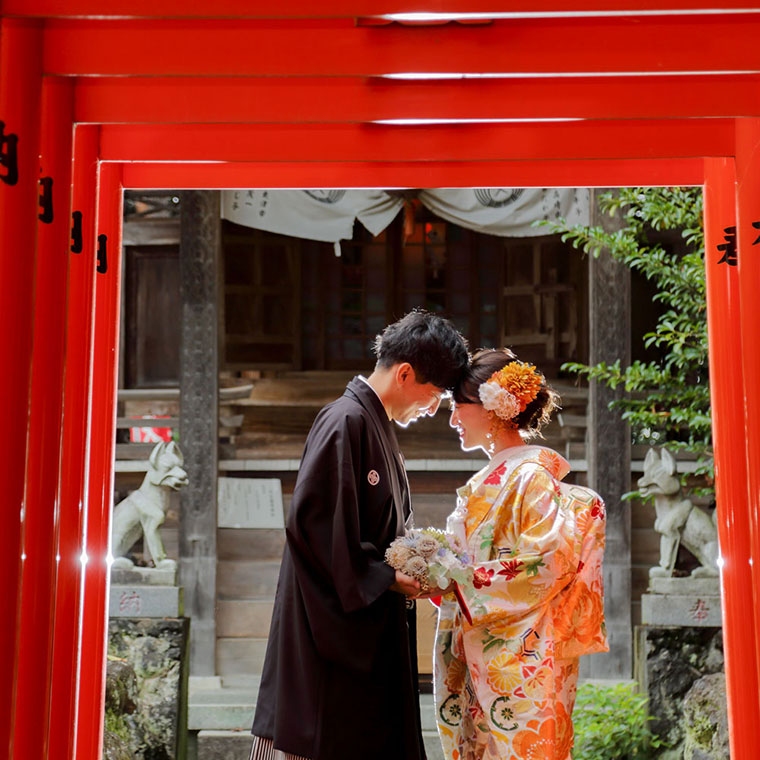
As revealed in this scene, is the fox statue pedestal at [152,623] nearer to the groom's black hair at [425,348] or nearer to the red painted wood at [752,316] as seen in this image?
the groom's black hair at [425,348]

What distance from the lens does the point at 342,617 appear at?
11.3 ft

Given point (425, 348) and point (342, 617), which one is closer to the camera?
point (342, 617)

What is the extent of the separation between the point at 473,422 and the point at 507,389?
234mm

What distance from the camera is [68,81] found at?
3160 millimetres

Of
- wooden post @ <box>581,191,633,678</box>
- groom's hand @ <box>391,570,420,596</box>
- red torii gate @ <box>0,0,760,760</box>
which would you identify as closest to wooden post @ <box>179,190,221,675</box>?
wooden post @ <box>581,191,633,678</box>

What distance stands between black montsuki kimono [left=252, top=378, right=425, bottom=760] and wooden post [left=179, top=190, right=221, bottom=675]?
441 cm

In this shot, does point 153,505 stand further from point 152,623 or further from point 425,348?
point 425,348

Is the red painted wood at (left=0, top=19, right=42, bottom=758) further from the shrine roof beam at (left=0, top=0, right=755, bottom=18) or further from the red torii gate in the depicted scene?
the shrine roof beam at (left=0, top=0, right=755, bottom=18)

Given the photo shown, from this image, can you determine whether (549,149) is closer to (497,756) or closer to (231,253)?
(497,756)

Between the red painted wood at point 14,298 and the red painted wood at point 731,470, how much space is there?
2.63 metres

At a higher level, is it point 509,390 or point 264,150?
point 264,150

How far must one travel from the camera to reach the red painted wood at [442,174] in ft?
12.9

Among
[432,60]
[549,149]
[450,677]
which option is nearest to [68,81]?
[432,60]

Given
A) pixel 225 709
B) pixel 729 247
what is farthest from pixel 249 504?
pixel 729 247
